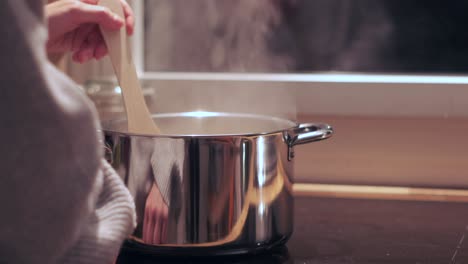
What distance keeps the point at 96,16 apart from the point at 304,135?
25cm

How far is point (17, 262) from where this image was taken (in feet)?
1.49

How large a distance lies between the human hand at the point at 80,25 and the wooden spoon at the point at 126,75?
0.05 feet

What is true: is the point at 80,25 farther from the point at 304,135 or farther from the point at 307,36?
Answer: the point at 307,36

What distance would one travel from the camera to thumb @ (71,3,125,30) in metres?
0.68

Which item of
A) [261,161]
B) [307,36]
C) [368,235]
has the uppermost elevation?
[307,36]

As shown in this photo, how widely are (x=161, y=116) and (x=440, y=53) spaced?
0.56m

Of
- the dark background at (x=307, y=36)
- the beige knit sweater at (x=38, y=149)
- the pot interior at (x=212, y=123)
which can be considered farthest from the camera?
the dark background at (x=307, y=36)

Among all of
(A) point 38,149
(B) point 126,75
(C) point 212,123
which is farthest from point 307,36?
(A) point 38,149

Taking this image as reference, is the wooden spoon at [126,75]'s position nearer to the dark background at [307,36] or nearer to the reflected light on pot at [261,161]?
the reflected light on pot at [261,161]

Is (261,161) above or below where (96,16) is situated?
below

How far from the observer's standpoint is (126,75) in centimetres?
72

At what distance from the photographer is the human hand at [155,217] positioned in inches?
26.6

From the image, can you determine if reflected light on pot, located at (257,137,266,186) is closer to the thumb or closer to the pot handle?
the pot handle

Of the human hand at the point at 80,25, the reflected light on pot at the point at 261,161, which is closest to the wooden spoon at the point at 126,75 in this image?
the human hand at the point at 80,25
